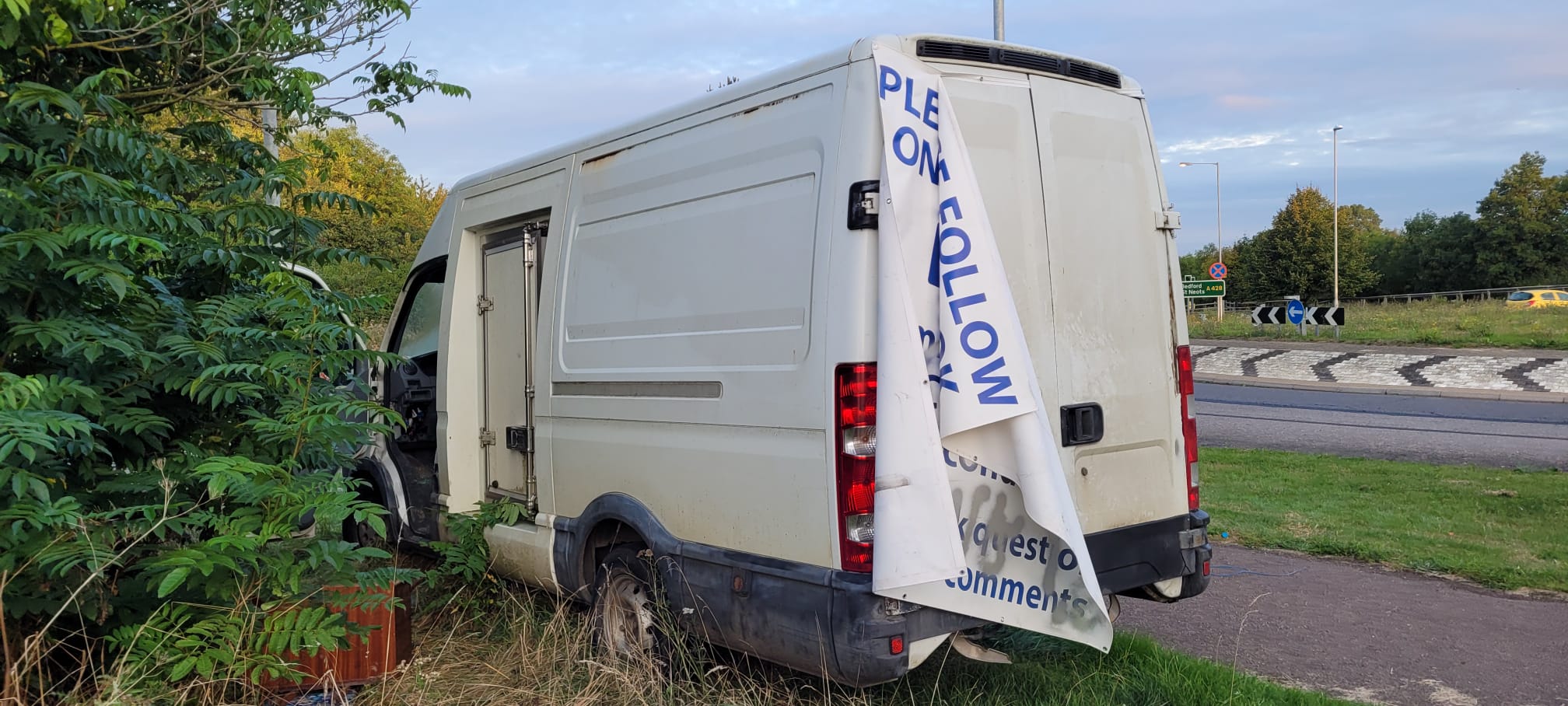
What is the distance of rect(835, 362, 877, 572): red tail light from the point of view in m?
3.69

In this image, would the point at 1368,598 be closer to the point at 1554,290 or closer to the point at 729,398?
the point at 729,398

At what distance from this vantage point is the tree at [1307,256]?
54062mm

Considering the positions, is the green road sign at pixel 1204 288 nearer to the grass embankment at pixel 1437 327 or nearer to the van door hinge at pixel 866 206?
the grass embankment at pixel 1437 327

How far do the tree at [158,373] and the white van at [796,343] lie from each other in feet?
3.38

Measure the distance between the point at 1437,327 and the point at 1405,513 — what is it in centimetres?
2374

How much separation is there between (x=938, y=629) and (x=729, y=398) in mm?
1144

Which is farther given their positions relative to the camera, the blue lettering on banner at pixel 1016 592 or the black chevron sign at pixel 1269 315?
the black chevron sign at pixel 1269 315

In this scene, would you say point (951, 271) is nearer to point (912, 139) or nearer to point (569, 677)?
point (912, 139)

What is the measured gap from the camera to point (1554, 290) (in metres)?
40.3

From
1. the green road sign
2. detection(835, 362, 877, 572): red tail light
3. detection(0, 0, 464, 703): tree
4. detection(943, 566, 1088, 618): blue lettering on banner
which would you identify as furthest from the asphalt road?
the green road sign

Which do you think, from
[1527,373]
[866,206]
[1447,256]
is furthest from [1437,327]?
[1447,256]

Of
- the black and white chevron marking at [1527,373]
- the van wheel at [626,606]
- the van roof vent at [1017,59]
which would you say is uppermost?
the van roof vent at [1017,59]

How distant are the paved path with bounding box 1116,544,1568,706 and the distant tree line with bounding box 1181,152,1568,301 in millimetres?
46641

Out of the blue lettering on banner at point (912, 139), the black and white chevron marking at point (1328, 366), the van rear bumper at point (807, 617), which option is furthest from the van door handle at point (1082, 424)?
the black and white chevron marking at point (1328, 366)
